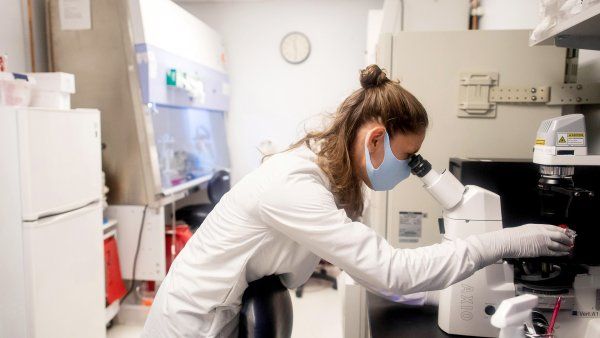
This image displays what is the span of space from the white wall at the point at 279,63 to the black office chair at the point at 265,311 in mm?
3119

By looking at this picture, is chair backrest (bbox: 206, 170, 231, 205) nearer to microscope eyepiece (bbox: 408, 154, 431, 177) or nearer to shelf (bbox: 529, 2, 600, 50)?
microscope eyepiece (bbox: 408, 154, 431, 177)

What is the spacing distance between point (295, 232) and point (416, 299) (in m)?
0.53

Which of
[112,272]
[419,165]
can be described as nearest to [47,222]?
[112,272]

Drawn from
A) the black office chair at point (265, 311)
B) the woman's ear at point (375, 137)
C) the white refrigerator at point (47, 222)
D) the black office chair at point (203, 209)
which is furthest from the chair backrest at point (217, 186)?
the woman's ear at point (375, 137)

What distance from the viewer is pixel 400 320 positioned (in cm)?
117

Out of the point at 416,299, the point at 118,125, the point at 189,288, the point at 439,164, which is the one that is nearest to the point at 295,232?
the point at 189,288

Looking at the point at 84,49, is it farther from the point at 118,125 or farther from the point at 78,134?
the point at 78,134

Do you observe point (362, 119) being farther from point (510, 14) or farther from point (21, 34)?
point (21, 34)

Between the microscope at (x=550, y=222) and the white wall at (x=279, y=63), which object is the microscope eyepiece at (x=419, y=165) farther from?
the white wall at (x=279, y=63)

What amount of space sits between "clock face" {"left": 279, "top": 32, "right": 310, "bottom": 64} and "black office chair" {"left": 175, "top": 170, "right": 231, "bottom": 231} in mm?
1481

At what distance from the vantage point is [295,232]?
38.7 inches

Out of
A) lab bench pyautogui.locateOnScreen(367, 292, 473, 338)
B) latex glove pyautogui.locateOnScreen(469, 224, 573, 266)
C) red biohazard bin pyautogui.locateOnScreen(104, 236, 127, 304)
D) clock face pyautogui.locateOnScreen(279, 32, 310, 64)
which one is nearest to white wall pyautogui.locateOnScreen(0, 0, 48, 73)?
red biohazard bin pyautogui.locateOnScreen(104, 236, 127, 304)

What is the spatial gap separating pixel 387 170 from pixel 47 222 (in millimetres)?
1633

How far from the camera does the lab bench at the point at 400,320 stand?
1.10m
